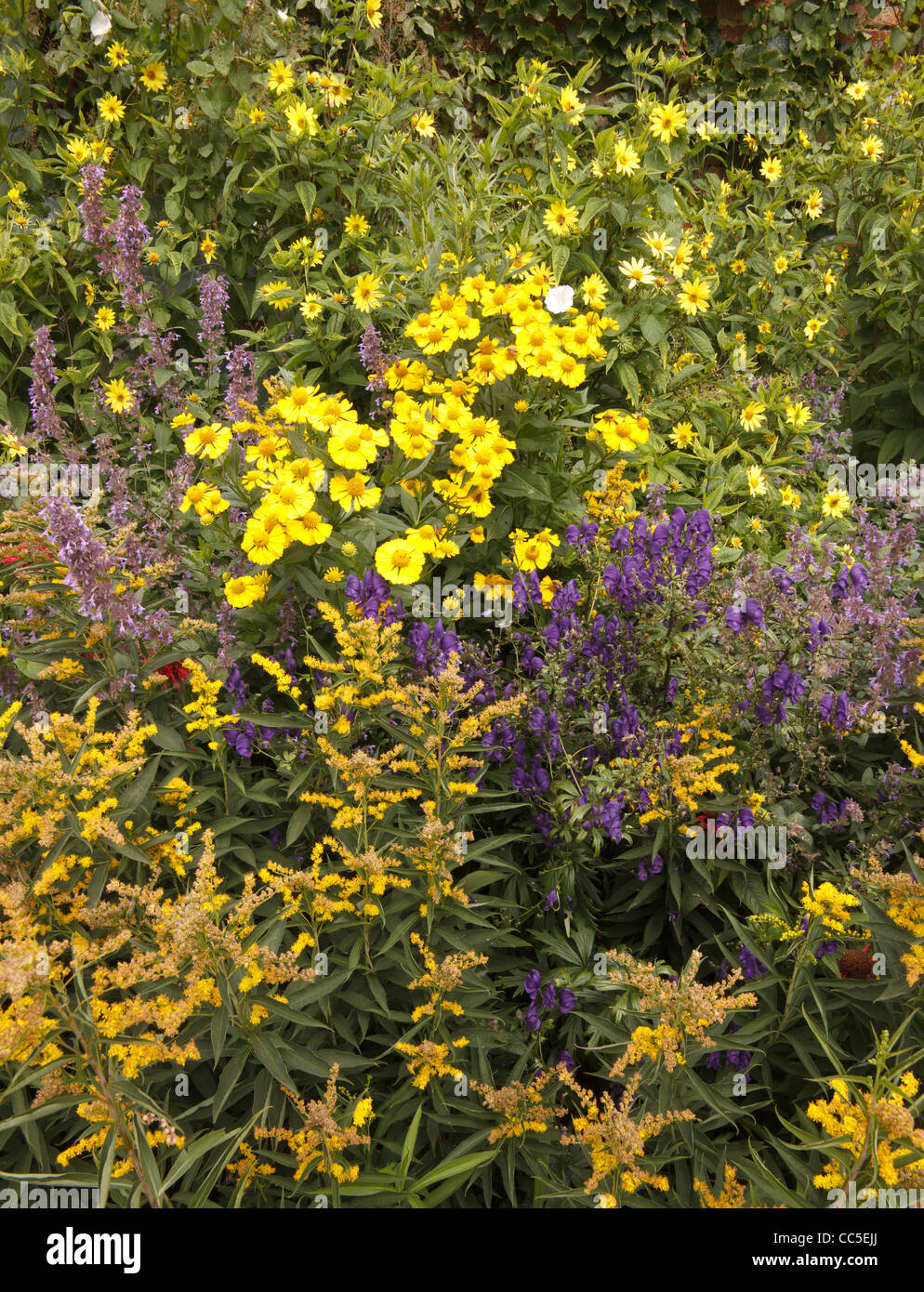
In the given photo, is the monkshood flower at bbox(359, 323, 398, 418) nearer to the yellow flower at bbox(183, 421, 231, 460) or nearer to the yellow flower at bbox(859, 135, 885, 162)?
the yellow flower at bbox(183, 421, 231, 460)

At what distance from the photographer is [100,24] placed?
4.28 m

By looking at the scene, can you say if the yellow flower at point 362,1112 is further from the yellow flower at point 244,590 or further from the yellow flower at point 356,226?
the yellow flower at point 356,226

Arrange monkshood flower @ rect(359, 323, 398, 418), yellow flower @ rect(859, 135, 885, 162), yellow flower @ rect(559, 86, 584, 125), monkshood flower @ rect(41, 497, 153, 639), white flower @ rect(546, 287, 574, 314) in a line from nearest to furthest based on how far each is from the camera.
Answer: monkshood flower @ rect(41, 497, 153, 639) → white flower @ rect(546, 287, 574, 314) → monkshood flower @ rect(359, 323, 398, 418) → yellow flower @ rect(559, 86, 584, 125) → yellow flower @ rect(859, 135, 885, 162)

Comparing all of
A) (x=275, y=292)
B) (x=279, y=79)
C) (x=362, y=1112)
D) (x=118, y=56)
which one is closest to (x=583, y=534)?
(x=362, y=1112)

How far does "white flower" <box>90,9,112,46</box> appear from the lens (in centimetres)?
427

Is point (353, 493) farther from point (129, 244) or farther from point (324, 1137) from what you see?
point (129, 244)

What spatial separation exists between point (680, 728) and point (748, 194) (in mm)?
4337

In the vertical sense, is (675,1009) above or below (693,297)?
below

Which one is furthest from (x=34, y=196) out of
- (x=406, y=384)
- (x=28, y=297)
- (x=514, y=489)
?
(x=514, y=489)

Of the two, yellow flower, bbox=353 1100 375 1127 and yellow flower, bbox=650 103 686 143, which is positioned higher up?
yellow flower, bbox=650 103 686 143

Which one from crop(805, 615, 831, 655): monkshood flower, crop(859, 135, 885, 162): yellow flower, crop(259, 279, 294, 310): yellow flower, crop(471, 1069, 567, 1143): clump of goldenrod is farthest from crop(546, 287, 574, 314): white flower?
crop(859, 135, 885, 162): yellow flower

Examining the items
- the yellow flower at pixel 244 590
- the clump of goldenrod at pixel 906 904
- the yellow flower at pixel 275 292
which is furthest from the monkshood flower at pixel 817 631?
the yellow flower at pixel 275 292

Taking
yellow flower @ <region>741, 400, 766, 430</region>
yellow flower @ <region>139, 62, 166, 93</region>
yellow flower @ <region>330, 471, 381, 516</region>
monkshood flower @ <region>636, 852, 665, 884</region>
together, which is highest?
yellow flower @ <region>139, 62, 166, 93</region>

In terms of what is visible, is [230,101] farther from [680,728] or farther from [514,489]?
[680,728]
